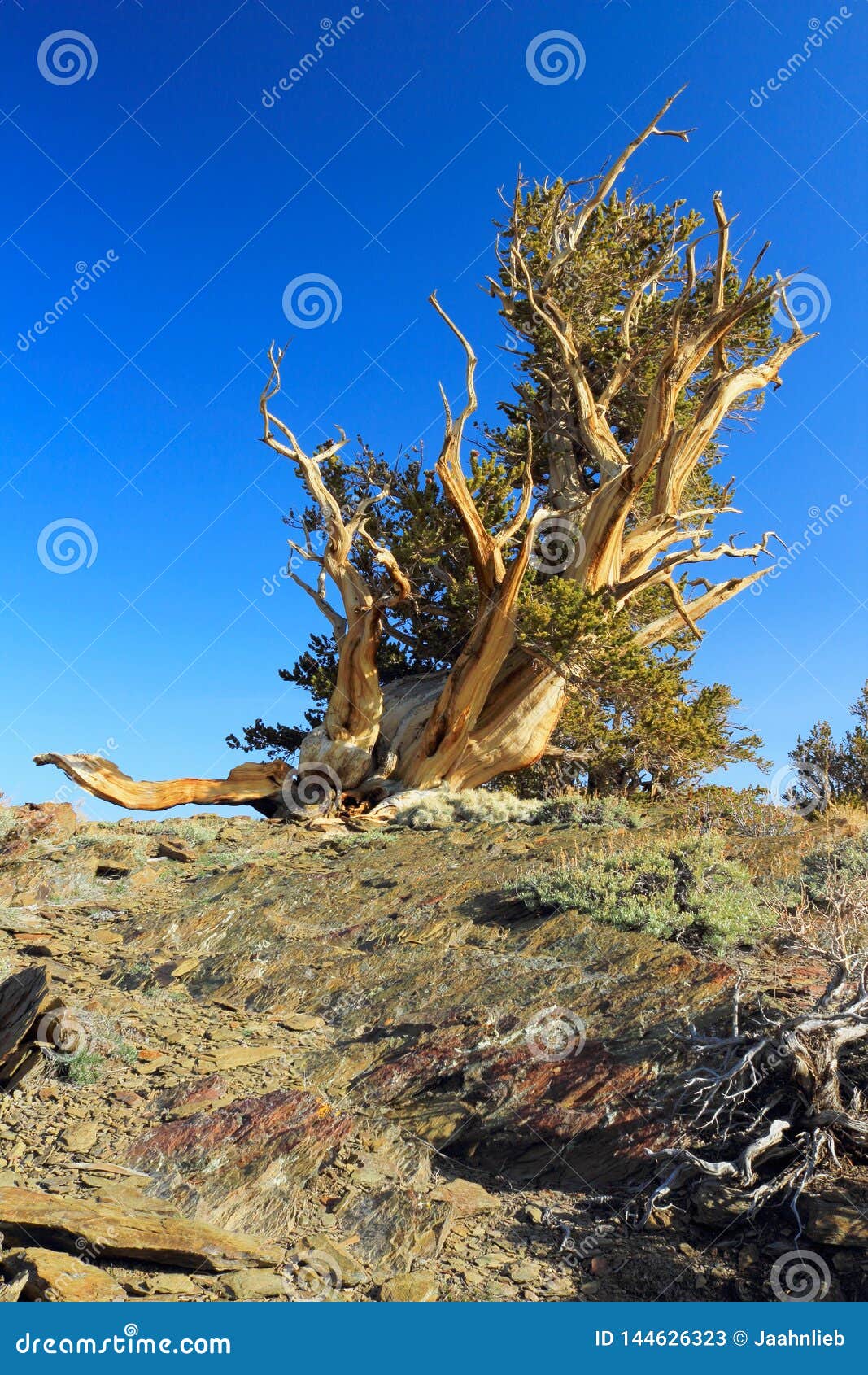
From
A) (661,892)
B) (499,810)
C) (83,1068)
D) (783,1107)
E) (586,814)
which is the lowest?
(83,1068)

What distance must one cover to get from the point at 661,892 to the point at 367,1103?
3.46 m

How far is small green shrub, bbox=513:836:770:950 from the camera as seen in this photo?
750 cm

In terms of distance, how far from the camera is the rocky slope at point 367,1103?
4355 millimetres

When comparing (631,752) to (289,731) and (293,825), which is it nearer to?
(293,825)

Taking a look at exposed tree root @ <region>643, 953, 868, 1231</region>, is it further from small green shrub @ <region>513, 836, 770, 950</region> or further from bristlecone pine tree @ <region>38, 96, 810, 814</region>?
bristlecone pine tree @ <region>38, 96, 810, 814</region>

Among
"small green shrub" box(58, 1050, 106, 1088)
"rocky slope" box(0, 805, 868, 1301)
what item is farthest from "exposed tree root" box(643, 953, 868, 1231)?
"small green shrub" box(58, 1050, 106, 1088)

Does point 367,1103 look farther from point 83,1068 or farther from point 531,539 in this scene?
point 531,539

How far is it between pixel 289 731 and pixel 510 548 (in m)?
6.70

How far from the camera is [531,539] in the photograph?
1605cm

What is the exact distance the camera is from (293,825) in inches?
605

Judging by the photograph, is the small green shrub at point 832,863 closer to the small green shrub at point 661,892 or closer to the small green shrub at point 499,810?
the small green shrub at point 661,892

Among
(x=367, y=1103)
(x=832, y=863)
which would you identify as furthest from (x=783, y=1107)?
(x=832, y=863)

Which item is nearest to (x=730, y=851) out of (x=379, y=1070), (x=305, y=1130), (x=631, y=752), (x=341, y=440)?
(x=379, y=1070)

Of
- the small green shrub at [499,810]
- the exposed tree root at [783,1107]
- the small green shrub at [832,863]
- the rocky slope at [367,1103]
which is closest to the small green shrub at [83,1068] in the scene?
the rocky slope at [367,1103]
